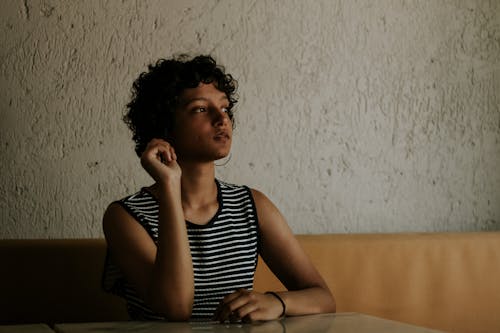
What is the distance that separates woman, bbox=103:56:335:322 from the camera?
134 centimetres

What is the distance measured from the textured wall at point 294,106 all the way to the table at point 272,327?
690 mm

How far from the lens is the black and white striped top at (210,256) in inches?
57.9

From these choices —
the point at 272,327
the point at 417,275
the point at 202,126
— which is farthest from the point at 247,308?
the point at 417,275

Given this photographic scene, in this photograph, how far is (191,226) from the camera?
59.0 inches

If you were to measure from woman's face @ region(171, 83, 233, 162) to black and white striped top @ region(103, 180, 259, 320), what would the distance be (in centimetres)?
13

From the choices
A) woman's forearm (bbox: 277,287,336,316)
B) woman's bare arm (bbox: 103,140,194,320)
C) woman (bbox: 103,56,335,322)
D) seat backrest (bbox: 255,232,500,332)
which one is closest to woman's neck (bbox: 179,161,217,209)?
woman (bbox: 103,56,335,322)

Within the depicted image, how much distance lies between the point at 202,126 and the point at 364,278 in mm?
642

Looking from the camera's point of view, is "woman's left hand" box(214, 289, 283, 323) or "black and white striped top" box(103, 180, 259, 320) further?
"black and white striped top" box(103, 180, 259, 320)

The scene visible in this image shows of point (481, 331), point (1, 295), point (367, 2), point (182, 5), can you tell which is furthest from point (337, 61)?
point (1, 295)

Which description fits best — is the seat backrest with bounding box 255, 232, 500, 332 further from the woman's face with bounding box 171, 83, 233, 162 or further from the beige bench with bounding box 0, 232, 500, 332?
the woman's face with bounding box 171, 83, 233, 162

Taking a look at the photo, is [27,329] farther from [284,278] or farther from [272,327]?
[284,278]

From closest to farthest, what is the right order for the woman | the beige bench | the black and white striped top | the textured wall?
the woman → the black and white striped top → the beige bench → the textured wall

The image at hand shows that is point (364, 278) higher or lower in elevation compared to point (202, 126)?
lower

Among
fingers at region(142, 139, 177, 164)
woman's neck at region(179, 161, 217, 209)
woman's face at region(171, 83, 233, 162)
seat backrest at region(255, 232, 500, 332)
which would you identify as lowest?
seat backrest at region(255, 232, 500, 332)
